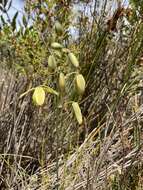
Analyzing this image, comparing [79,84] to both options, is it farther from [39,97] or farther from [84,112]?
[84,112]

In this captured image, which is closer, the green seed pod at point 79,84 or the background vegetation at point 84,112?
the green seed pod at point 79,84

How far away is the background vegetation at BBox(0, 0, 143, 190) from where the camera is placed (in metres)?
1.64

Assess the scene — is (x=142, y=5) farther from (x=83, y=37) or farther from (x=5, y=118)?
(x=5, y=118)

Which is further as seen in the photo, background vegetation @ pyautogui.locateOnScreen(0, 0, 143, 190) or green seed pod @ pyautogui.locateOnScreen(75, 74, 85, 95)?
background vegetation @ pyautogui.locateOnScreen(0, 0, 143, 190)

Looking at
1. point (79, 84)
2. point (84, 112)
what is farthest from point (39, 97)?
point (84, 112)

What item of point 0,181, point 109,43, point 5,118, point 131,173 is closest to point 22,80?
point 5,118

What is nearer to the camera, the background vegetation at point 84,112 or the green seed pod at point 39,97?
the green seed pod at point 39,97

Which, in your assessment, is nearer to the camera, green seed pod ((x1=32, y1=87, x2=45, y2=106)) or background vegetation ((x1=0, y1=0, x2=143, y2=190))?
green seed pod ((x1=32, y1=87, x2=45, y2=106))

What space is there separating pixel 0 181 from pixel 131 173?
20.5 inches

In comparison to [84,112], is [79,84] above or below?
above

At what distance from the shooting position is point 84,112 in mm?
2150

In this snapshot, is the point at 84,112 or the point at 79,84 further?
the point at 84,112

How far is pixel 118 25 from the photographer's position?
7.63 ft

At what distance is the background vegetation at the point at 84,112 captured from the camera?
1.64 m
